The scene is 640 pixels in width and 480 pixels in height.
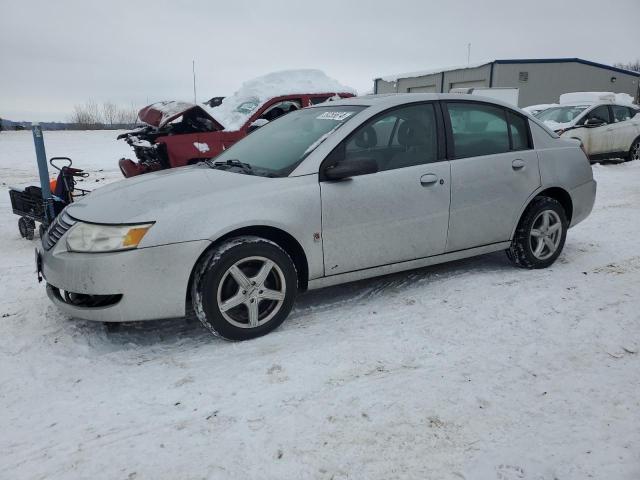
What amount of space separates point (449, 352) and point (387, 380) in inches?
20.5

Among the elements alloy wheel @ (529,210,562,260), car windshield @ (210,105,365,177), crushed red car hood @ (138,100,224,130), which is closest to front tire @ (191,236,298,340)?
car windshield @ (210,105,365,177)

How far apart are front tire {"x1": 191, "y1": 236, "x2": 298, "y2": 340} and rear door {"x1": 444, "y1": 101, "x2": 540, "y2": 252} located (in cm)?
150

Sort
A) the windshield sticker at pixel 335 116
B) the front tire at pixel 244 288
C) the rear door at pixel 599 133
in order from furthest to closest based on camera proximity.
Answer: the rear door at pixel 599 133 → the windshield sticker at pixel 335 116 → the front tire at pixel 244 288

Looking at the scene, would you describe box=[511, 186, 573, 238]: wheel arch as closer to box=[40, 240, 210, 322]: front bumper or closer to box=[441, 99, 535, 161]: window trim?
box=[441, 99, 535, 161]: window trim

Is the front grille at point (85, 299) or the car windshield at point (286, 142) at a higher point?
the car windshield at point (286, 142)

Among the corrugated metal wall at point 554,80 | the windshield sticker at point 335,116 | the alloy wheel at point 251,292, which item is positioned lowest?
the alloy wheel at point 251,292

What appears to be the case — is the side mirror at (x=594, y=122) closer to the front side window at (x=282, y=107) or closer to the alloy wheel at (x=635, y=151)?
the alloy wheel at (x=635, y=151)

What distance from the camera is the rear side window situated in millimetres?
4340

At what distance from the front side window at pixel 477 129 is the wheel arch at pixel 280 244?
1562mm

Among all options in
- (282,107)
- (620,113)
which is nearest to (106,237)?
(282,107)

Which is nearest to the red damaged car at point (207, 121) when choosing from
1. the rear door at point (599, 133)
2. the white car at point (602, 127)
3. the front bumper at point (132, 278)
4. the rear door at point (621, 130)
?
the front bumper at point (132, 278)

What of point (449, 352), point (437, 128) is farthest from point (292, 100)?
point (449, 352)

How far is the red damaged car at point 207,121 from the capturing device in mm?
7918

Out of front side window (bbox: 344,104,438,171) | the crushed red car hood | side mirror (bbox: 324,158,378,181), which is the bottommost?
side mirror (bbox: 324,158,378,181)
